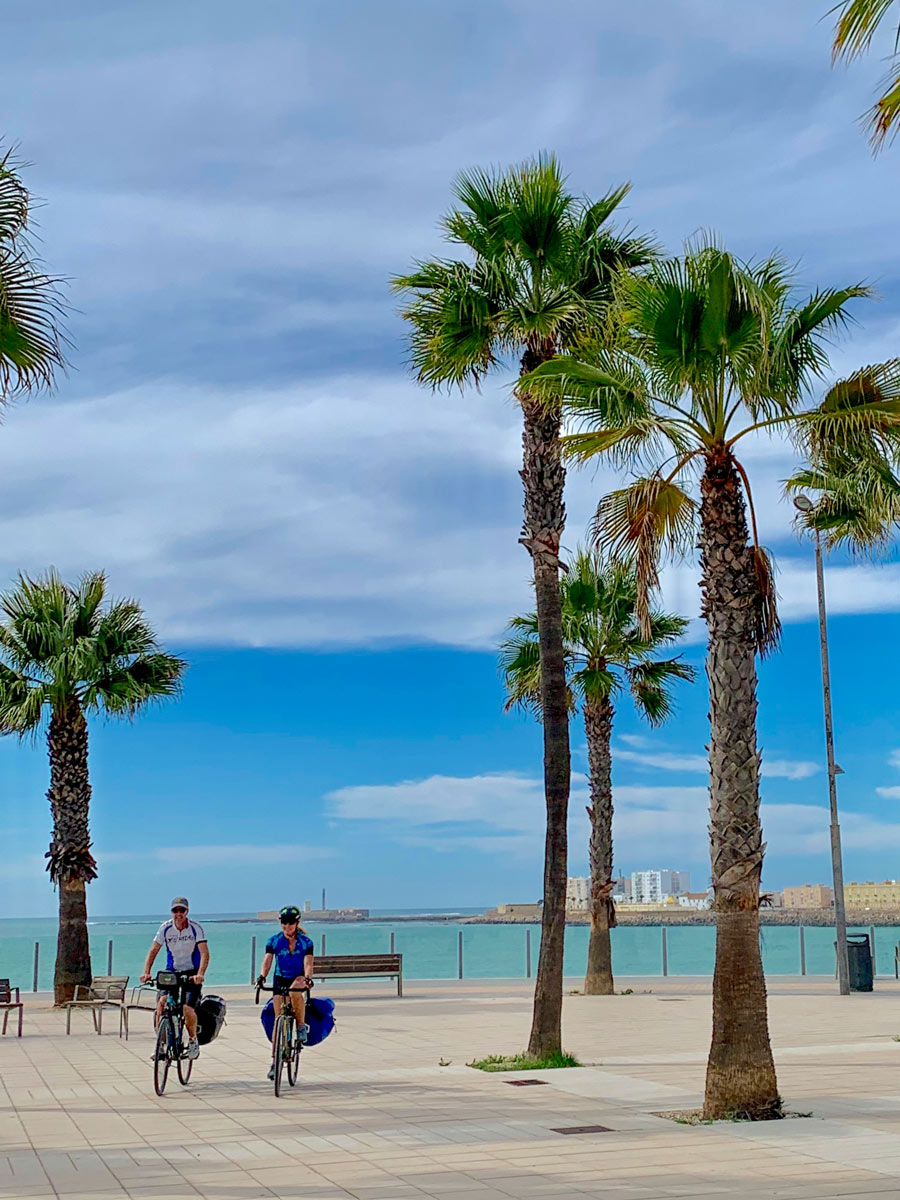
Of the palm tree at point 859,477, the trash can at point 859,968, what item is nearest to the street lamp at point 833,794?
the trash can at point 859,968

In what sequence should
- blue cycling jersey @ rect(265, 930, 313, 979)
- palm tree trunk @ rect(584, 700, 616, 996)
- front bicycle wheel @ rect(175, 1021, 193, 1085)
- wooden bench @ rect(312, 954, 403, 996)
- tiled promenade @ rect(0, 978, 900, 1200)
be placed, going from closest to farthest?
tiled promenade @ rect(0, 978, 900, 1200)
blue cycling jersey @ rect(265, 930, 313, 979)
front bicycle wheel @ rect(175, 1021, 193, 1085)
wooden bench @ rect(312, 954, 403, 996)
palm tree trunk @ rect(584, 700, 616, 996)

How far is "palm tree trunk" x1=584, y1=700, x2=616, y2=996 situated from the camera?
86.6 ft

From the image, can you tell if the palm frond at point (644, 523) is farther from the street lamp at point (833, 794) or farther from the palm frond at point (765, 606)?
the street lamp at point (833, 794)

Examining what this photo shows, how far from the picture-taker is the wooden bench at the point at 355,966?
2573 centimetres

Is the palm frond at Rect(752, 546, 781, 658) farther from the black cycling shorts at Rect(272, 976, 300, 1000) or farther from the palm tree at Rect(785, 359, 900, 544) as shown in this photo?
the black cycling shorts at Rect(272, 976, 300, 1000)

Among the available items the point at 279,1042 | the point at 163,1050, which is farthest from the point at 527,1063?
the point at 163,1050

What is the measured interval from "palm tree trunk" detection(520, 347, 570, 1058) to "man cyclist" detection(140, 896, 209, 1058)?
3611 millimetres

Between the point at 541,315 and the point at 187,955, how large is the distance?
781 cm

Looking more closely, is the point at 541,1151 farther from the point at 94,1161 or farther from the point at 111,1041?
the point at 111,1041

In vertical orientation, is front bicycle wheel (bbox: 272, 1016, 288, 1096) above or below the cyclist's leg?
below

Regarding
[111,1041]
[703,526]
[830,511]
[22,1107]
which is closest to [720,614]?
[703,526]

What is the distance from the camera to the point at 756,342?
1161 cm

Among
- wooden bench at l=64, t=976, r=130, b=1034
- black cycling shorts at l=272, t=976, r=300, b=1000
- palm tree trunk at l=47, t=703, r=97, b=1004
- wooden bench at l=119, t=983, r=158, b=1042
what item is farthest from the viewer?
palm tree trunk at l=47, t=703, r=97, b=1004

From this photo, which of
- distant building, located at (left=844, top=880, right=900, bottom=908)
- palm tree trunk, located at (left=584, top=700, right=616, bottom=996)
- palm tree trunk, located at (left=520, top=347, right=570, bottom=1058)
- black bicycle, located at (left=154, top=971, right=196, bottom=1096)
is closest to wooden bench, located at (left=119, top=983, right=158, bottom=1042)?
black bicycle, located at (left=154, top=971, right=196, bottom=1096)
